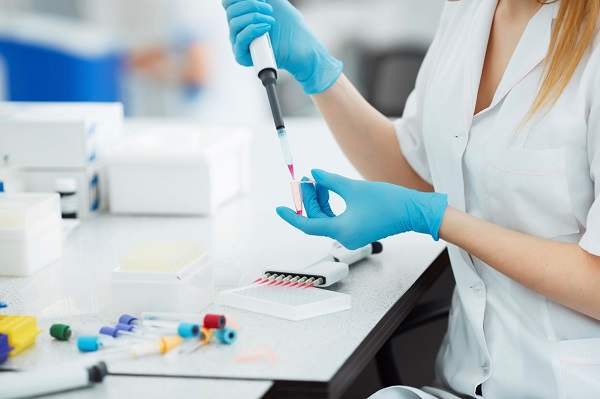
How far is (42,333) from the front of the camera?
3.89 ft

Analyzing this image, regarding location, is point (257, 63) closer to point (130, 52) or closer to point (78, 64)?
point (78, 64)

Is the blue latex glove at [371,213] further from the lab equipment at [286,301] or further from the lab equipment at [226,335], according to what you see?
the lab equipment at [226,335]

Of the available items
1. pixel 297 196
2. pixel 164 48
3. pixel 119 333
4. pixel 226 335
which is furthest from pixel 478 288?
pixel 164 48

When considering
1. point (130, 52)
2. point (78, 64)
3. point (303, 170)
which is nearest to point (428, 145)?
point (303, 170)

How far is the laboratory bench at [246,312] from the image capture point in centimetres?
103

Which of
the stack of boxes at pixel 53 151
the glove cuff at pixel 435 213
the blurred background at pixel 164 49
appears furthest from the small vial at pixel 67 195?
the blurred background at pixel 164 49

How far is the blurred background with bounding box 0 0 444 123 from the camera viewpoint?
5043mm

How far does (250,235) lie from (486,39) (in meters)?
0.63

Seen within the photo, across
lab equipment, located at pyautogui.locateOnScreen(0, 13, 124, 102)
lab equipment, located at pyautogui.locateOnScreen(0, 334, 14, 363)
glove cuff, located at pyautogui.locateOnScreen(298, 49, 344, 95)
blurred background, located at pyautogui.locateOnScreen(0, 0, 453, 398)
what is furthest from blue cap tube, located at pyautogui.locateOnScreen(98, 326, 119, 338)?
lab equipment, located at pyautogui.locateOnScreen(0, 13, 124, 102)

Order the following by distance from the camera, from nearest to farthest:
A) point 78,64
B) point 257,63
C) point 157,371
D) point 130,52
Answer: point 157,371
point 257,63
point 78,64
point 130,52

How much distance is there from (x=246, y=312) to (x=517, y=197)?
494 millimetres

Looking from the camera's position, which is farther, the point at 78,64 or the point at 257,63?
the point at 78,64

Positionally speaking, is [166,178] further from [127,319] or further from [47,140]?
A: [127,319]

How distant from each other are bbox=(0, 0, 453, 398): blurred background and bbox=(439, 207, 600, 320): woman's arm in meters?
3.69
